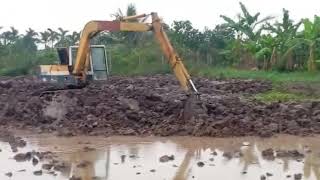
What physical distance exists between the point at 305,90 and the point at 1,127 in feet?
35.9

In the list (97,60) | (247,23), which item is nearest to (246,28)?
(247,23)

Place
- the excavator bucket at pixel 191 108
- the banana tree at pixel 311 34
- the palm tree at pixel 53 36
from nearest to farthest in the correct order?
the excavator bucket at pixel 191 108 → the banana tree at pixel 311 34 → the palm tree at pixel 53 36

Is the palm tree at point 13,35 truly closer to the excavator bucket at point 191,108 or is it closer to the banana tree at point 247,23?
the banana tree at point 247,23

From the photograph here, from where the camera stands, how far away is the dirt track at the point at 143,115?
1273 centimetres

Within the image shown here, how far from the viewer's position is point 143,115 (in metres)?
14.2

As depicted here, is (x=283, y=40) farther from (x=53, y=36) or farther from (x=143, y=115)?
(x=53, y=36)

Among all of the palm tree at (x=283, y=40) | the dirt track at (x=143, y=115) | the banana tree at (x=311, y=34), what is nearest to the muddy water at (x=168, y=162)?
the dirt track at (x=143, y=115)

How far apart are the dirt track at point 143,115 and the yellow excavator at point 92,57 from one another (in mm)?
656

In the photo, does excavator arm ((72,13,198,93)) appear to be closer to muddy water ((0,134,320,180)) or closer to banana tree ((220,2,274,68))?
muddy water ((0,134,320,180))

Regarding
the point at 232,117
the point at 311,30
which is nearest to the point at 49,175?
the point at 232,117

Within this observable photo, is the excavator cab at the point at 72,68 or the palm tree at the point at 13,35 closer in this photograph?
the excavator cab at the point at 72,68

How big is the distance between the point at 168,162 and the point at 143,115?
4682mm

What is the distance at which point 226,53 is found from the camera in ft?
117

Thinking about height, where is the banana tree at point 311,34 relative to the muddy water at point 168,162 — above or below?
above
